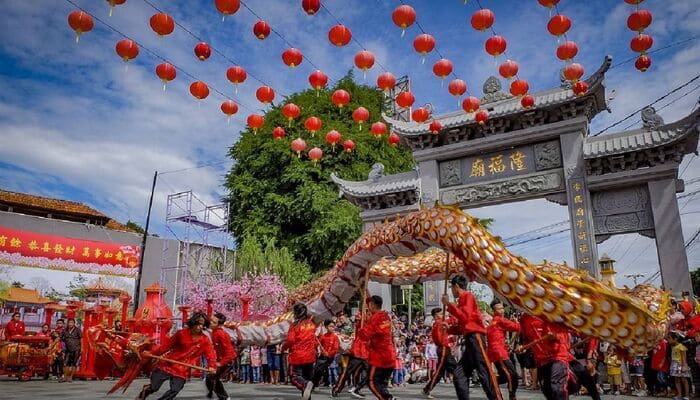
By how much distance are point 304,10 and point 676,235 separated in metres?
11.7

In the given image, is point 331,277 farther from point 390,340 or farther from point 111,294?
point 111,294

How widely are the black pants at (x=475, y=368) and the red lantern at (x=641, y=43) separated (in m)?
5.61

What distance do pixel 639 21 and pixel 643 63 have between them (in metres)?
1.11

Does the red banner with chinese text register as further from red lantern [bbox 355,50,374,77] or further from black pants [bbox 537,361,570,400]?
black pants [bbox 537,361,570,400]

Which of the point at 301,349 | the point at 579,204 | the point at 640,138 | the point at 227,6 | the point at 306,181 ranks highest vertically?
the point at 306,181

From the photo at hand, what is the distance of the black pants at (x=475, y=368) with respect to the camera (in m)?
5.81

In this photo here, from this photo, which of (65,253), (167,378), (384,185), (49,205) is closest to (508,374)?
(167,378)

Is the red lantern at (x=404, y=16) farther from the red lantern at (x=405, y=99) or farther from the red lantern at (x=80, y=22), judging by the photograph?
the red lantern at (x=80, y=22)

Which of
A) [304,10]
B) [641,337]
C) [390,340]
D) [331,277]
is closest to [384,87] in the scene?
[304,10]

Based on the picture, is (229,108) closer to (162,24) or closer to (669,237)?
(162,24)

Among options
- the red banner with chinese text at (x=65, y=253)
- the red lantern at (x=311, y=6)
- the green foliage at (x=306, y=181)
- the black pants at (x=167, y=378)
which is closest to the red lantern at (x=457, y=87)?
the red lantern at (x=311, y=6)

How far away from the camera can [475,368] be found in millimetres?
6035

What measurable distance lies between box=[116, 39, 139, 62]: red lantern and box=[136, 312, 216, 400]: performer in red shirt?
4.05 meters

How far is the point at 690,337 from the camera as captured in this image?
8.64 m
